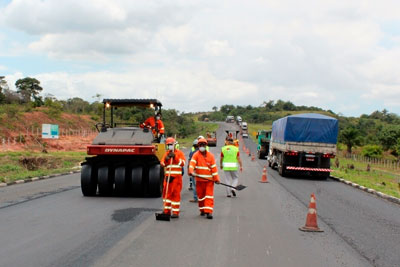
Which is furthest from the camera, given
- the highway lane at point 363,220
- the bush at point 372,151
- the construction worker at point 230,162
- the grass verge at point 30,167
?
the bush at point 372,151

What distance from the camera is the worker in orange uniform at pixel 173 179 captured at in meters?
9.71

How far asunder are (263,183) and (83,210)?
9773 millimetres

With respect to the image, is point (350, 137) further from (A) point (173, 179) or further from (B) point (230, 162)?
(A) point (173, 179)

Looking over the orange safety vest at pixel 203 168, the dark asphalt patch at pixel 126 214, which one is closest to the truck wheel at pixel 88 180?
the dark asphalt patch at pixel 126 214

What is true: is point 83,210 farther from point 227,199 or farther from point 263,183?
point 263,183

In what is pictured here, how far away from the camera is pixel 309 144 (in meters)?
22.3

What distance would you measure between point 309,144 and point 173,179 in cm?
1381

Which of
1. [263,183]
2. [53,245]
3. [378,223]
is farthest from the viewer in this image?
[263,183]

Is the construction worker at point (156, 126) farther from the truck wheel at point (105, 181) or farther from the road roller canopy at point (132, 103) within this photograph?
the truck wheel at point (105, 181)

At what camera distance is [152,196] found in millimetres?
13227

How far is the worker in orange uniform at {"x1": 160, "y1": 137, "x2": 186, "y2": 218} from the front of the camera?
9.71m

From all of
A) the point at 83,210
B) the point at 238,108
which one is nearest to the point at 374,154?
the point at 83,210

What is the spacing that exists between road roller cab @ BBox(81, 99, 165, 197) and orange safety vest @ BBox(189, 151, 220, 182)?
2777 mm

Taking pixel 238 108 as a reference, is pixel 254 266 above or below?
below
